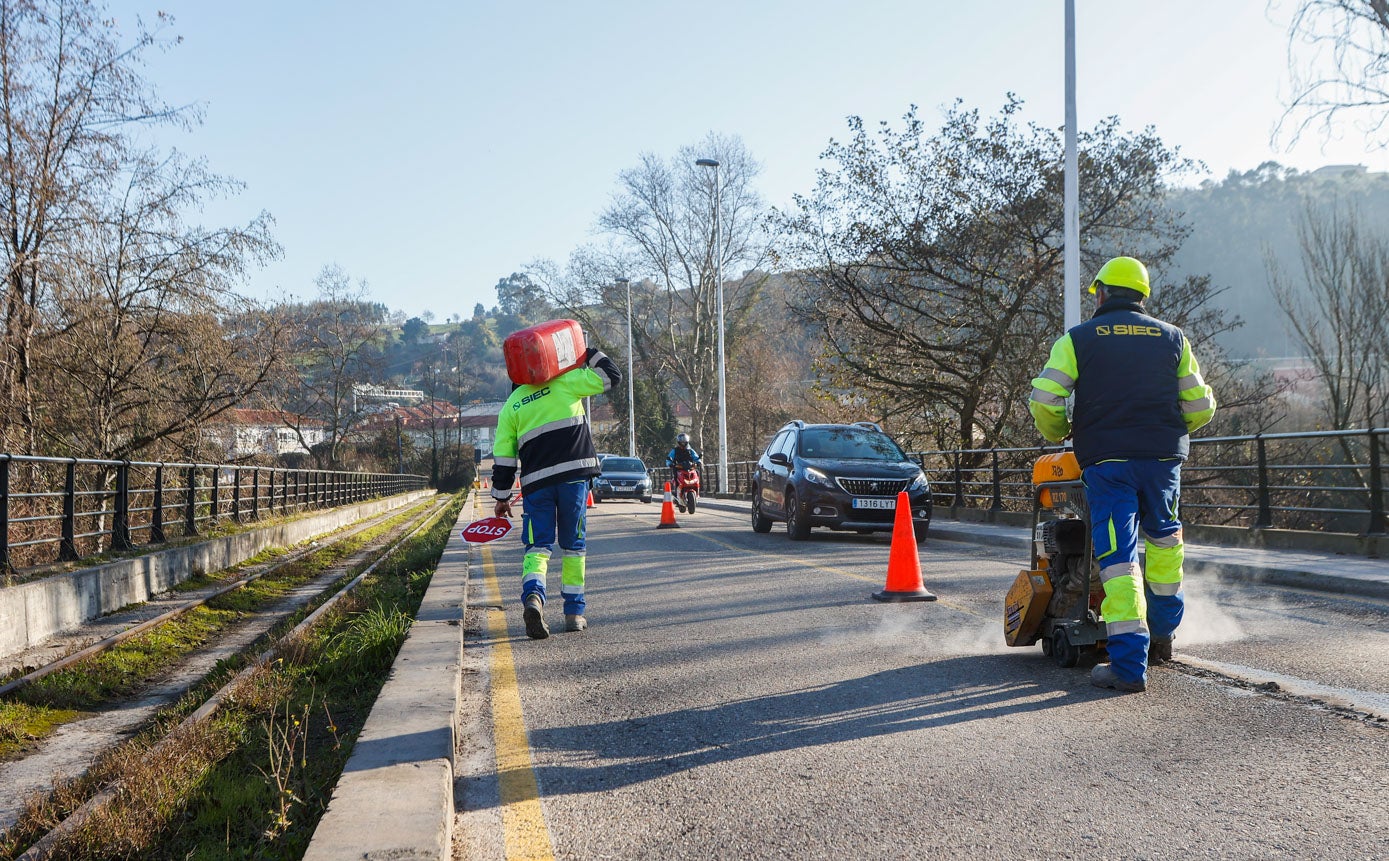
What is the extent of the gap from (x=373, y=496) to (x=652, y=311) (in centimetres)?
2123

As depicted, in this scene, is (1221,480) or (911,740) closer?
(911,740)

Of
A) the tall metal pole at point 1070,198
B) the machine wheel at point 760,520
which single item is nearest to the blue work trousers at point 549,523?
the machine wheel at point 760,520

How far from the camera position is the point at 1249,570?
33.6 ft

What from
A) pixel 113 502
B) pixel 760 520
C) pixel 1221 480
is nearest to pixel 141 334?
pixel 113 502

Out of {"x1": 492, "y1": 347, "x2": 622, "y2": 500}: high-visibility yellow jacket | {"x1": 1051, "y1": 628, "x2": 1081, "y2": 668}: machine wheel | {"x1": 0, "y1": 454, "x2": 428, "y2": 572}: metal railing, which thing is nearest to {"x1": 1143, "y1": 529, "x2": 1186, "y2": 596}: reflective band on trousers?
{"x1": 1051, "y1": 628, "x2": 1081, "y2": 668}: machine wheel

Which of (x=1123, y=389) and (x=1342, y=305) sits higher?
(x=1342, y=305)

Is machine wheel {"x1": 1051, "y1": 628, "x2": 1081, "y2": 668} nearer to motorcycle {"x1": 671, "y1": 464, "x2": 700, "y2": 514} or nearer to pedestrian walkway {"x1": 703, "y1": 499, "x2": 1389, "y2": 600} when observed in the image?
pedestrian walkway {"x1": 703, "y1": 499, "x2": 1389, "y2": 600}

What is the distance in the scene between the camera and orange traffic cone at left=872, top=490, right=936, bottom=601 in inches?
342

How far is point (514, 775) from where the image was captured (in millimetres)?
4266

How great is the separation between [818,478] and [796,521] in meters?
0.72

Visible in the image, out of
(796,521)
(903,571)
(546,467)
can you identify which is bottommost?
(903,571)

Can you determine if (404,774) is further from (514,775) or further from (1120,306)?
(1120,306)

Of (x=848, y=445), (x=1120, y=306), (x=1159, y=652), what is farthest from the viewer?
(x=848, y=445)

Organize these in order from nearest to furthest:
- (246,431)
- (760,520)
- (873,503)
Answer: (873,503), (760,520), (246,431)
